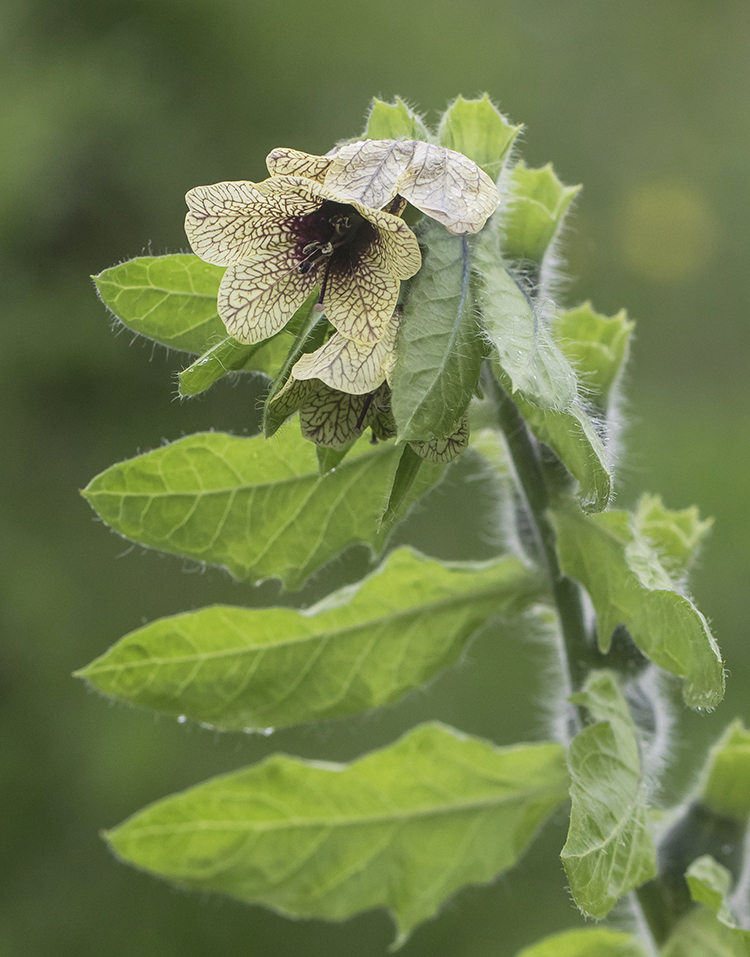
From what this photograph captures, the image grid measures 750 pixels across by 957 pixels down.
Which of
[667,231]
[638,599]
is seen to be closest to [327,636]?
[638,599]

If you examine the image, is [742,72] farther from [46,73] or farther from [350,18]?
[46,73]

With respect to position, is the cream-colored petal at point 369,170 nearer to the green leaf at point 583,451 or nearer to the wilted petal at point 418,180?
the wilted petal at point 418,180

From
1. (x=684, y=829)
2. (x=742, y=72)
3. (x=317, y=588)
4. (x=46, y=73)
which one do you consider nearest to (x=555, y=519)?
(x=684, y=829)

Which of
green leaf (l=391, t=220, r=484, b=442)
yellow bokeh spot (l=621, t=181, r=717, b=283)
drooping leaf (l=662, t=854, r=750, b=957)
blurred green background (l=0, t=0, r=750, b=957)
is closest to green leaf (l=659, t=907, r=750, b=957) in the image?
drooping leaf (l=662, t=854, r=750, b=957)

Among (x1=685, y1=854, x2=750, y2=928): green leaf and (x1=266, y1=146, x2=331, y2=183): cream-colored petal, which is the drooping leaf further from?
(x1=266, y1=146, x2=331, y2=183): cream-colored petal

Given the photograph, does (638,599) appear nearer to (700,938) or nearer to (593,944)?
(700,938)
